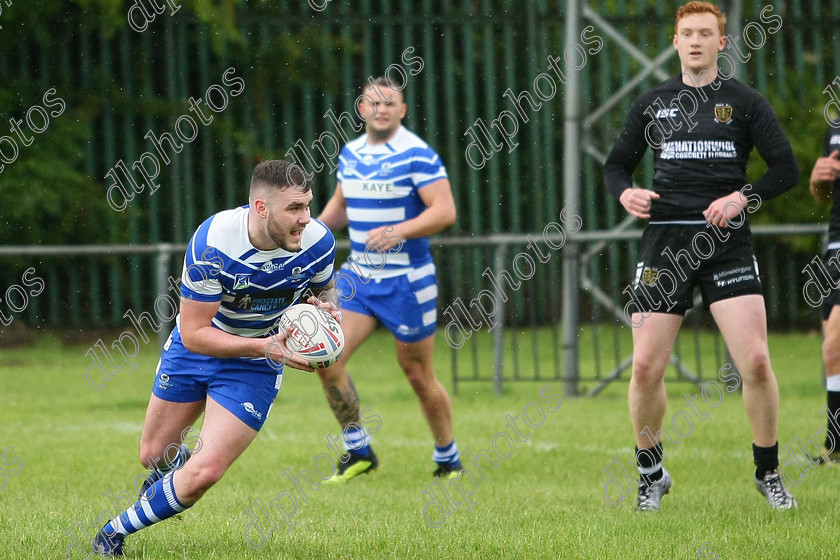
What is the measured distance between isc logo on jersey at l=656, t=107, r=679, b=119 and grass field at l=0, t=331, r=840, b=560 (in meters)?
1.98

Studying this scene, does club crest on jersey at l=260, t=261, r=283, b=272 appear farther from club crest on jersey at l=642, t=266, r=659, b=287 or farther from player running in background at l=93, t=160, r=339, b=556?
club crest on jersey at l=642, t=266, r=659, b=287

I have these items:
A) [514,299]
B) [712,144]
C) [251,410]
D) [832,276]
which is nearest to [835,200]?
[832,276]

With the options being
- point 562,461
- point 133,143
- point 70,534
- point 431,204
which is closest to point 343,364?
point 431,204

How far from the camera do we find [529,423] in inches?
354

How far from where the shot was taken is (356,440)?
268 inches

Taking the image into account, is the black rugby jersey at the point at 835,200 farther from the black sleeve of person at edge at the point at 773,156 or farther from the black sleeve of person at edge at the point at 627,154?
the black sleeve of person at edge at the point at 627,154

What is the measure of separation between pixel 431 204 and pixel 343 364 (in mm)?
1110

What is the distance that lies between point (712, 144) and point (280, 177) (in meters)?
2.31

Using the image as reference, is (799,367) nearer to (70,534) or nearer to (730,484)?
(730,484)

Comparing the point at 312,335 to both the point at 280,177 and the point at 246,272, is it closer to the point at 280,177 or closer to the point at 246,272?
the point at 246,272

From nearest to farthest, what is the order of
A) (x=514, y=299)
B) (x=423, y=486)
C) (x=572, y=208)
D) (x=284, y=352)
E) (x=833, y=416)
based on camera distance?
(x=284, y=352) → (x=423, y=486) → (x=833, y=416) → (x=514, y=299) → (x=572, y=208)

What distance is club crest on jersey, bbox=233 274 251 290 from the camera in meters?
4.58

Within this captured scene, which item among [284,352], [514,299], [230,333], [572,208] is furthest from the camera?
[572,208]

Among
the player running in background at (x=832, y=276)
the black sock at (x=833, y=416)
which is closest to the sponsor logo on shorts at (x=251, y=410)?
the player running in background at (x=832, y=276)
